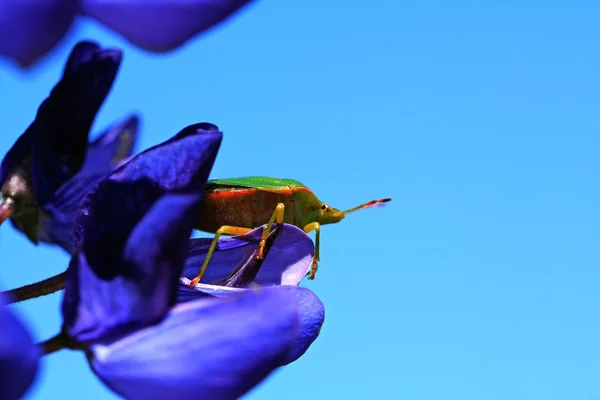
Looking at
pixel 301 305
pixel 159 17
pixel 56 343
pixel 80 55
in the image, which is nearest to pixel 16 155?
pixel 80 55

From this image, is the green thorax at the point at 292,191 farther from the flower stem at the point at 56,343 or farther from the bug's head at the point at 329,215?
the flower stem at the point at 56,343

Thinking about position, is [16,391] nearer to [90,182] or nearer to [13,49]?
[13,49]

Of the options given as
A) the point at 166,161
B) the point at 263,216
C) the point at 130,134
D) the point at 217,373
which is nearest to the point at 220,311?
the point at 217,373

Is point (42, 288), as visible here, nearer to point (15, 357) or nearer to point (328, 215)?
point (15, 357)

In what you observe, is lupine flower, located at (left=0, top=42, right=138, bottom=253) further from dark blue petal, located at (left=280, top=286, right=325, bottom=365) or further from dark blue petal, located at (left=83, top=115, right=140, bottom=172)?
dark blue petal, located at (left=280, top=286, right=325, bottom=365)

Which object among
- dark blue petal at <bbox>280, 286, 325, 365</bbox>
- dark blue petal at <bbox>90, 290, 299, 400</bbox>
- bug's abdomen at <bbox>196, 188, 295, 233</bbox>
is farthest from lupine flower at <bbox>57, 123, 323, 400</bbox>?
bug's abdomen at <bbox>196, 188, 295, 233</bbox>
